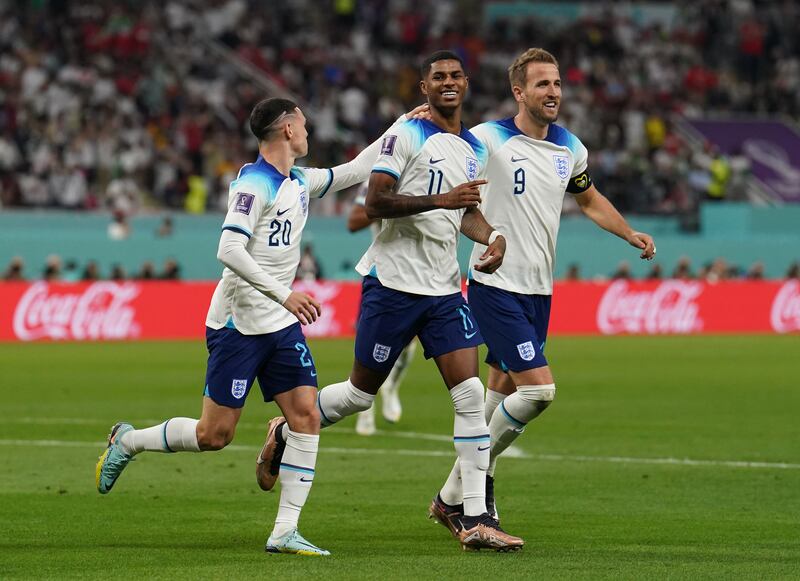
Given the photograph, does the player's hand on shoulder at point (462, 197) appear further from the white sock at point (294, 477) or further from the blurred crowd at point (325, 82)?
the blurred crowd at point (325, 82)

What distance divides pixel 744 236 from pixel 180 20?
45.9ft

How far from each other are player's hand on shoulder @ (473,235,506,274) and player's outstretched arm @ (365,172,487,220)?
244mm

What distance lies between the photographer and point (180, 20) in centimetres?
3550

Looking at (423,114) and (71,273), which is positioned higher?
(423,114)

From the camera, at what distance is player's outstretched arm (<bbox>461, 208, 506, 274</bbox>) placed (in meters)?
8.05

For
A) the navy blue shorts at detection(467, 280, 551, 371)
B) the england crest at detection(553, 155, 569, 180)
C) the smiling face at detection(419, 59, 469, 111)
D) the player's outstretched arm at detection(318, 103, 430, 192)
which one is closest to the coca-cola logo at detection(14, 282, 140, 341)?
the player's outstretched arm at detection(318, 103, 430, 192)

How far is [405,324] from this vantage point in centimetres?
829

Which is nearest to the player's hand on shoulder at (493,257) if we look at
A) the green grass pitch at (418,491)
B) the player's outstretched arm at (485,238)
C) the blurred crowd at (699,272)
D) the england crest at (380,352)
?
the player's outstretched arm at (485,238)

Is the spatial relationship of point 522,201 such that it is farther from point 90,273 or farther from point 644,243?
point 90,273

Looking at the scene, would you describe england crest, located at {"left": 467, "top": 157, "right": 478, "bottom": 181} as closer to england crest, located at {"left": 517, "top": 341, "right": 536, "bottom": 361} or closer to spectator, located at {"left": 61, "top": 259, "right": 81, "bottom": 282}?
england crest, located at {"left": 517, "top": 341, "right": 536, "bottom": 361}

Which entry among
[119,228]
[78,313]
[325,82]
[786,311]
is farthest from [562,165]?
[325,82]

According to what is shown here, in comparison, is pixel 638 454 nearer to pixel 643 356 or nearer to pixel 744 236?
pixel 643 356

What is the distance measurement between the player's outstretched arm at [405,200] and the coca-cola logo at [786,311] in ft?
82.7

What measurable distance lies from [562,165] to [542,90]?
1.49 ft
